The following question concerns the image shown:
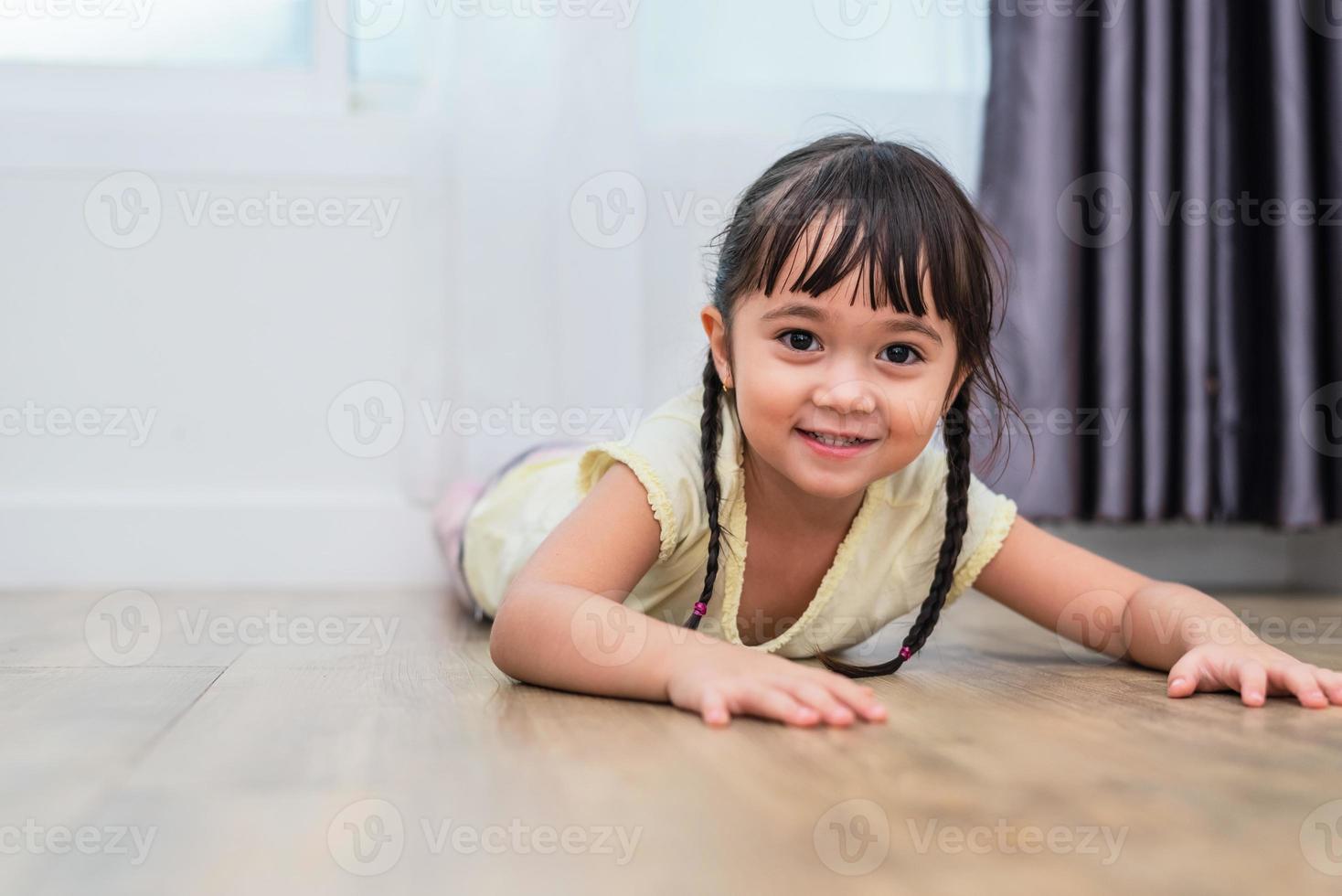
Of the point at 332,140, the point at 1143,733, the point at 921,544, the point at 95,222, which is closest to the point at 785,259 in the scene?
the point at 921,544

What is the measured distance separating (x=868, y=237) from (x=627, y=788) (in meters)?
0.51

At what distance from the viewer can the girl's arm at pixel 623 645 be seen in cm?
82

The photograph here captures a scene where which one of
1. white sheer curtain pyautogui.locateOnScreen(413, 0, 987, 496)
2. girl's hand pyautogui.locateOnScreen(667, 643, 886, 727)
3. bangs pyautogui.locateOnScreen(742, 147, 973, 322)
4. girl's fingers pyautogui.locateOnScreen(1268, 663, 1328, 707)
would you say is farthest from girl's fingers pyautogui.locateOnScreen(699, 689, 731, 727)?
white sheer curtain pyautogui.locateOnScreen(413, 0, 987, 496)

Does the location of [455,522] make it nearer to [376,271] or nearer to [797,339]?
[376,271]

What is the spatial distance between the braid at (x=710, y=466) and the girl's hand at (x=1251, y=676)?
380 mm

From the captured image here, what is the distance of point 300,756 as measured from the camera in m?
0.75

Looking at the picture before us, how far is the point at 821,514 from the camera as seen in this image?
45.3 inches

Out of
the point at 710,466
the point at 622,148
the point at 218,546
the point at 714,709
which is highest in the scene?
the point at 622,148

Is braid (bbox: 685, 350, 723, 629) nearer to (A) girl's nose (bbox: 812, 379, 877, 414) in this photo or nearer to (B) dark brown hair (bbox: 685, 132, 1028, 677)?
(B) dark brown hair (bbox: 685, 132, 1028, 677)

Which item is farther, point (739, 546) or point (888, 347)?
point (739, 546)

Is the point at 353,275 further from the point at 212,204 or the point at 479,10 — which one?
the point at 479,10

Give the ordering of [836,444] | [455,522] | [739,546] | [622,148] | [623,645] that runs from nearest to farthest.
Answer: [623,645] → [836,444] → [739,546] → [455,522] → [622,148]

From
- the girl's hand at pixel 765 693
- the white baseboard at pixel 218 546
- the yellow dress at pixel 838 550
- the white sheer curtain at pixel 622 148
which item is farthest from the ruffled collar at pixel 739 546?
the white baseboard at pixel 218 546

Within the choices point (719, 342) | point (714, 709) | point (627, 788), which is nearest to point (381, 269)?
point (719, 342)
